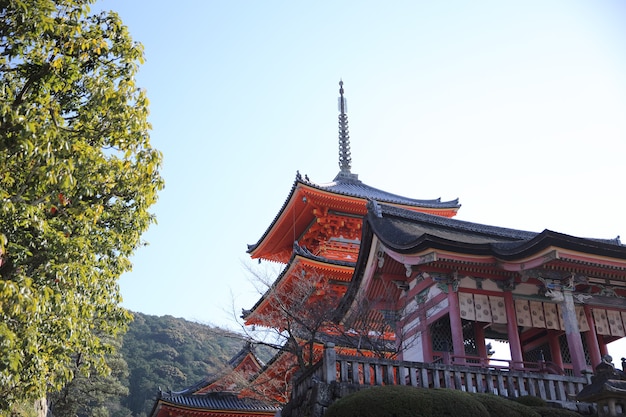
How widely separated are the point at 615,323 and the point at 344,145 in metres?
20.6

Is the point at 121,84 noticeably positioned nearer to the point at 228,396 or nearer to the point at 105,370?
the point at 105,370

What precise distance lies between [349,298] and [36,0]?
993 centimetres

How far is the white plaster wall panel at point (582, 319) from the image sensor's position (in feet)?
45.3

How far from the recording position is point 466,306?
42.5 ft

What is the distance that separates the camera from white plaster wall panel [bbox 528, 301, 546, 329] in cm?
1370

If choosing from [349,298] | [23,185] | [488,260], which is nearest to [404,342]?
[349,298]

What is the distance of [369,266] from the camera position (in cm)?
1496

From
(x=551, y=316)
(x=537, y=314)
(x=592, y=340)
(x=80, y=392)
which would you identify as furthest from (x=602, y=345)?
(x=80, y=392)

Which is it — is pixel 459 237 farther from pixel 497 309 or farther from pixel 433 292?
pixel 497 309

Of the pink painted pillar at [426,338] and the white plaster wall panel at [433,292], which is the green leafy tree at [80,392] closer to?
the pink painted pillar at [426,338]

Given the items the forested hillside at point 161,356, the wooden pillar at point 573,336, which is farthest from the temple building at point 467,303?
the forested hillside at point 161,356

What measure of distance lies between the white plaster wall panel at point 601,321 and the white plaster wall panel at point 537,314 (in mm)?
1353

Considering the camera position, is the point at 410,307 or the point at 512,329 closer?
the point at 512,329

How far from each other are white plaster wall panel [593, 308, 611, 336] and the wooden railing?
12.0 ft
